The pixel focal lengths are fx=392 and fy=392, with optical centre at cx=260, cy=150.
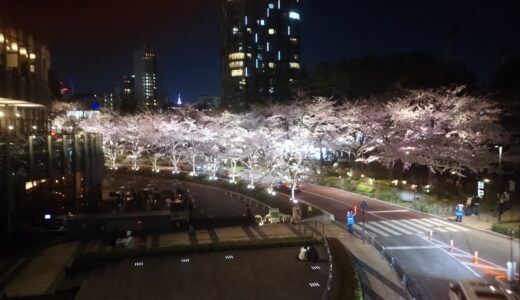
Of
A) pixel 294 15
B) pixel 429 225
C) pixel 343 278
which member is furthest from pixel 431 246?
pixel 294 15

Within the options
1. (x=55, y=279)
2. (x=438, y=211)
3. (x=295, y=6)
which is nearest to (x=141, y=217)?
(x=55, y=279)

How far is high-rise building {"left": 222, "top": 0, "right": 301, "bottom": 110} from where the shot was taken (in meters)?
108

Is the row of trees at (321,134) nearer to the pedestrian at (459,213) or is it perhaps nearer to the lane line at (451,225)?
the pedestrian at (459,213)

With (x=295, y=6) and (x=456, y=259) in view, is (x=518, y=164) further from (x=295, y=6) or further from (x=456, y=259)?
(x=295, y=6)

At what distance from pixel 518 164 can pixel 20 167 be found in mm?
34791

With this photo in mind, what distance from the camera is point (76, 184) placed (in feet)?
81.4

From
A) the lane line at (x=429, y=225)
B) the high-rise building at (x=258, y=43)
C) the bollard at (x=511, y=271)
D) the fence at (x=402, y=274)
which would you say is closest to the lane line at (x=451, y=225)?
the lane line at (x=429, y=225)

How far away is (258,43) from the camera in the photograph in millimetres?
108875

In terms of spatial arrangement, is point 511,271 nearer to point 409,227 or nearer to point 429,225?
point 409,227

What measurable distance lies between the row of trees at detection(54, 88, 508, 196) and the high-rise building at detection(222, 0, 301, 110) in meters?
54.1

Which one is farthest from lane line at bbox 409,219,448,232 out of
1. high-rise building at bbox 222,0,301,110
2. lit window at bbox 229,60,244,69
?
lit window at bbox 229,60,244,69

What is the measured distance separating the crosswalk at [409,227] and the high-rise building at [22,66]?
21.2m

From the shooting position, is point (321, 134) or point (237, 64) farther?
point (237, 64)

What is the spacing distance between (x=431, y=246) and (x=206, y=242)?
35.8ft
